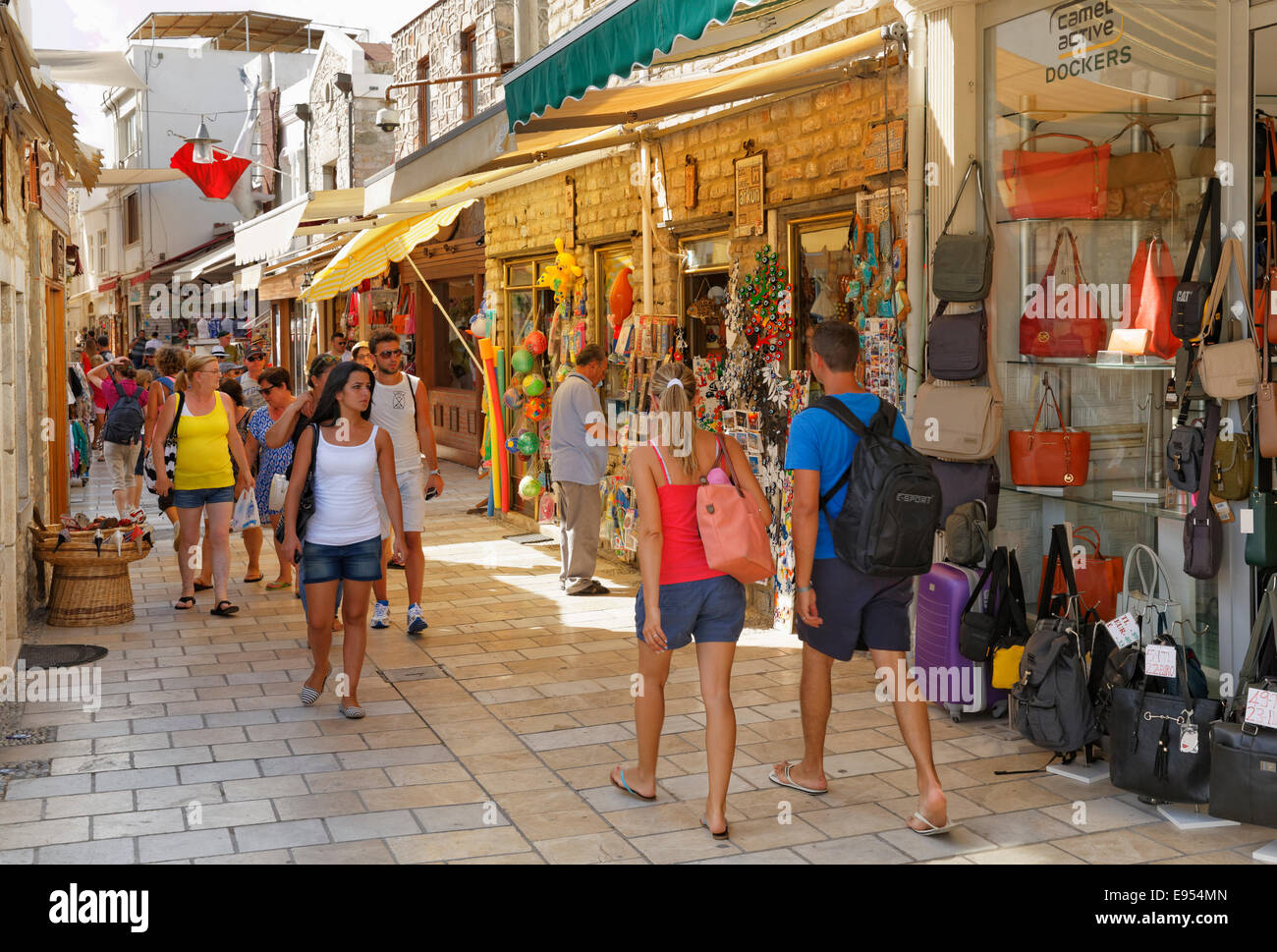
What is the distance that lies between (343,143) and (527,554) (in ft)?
46.7

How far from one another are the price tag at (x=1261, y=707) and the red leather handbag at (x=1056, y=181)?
2654mm

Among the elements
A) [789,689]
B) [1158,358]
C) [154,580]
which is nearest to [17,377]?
[154,580]

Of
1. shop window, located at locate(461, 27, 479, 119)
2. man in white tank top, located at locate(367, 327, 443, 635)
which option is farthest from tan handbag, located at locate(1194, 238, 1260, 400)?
shop window, located at locate(461, 27, 479, 119)

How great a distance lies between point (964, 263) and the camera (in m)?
6.12

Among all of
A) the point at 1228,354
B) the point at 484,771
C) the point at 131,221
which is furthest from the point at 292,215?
the point at 131,221

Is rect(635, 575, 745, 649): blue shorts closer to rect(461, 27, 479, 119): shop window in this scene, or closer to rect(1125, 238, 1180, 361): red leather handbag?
rect(1125, 238, 1180, 361): red leather handbag

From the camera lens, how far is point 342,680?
6.32 metres

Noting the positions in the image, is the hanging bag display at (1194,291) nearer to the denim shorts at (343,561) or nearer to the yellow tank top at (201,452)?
the denim shorts at (343,561)

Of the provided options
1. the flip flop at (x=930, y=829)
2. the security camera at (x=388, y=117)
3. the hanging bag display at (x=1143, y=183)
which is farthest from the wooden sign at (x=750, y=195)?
the security camera at (x=388, y=117)

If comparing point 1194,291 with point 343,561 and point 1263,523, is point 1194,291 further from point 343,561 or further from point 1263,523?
point 343,561

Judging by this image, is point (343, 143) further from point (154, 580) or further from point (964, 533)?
point (964, 533)

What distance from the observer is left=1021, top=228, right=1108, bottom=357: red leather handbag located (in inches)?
240

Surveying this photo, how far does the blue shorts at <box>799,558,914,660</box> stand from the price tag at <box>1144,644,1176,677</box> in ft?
2.96
